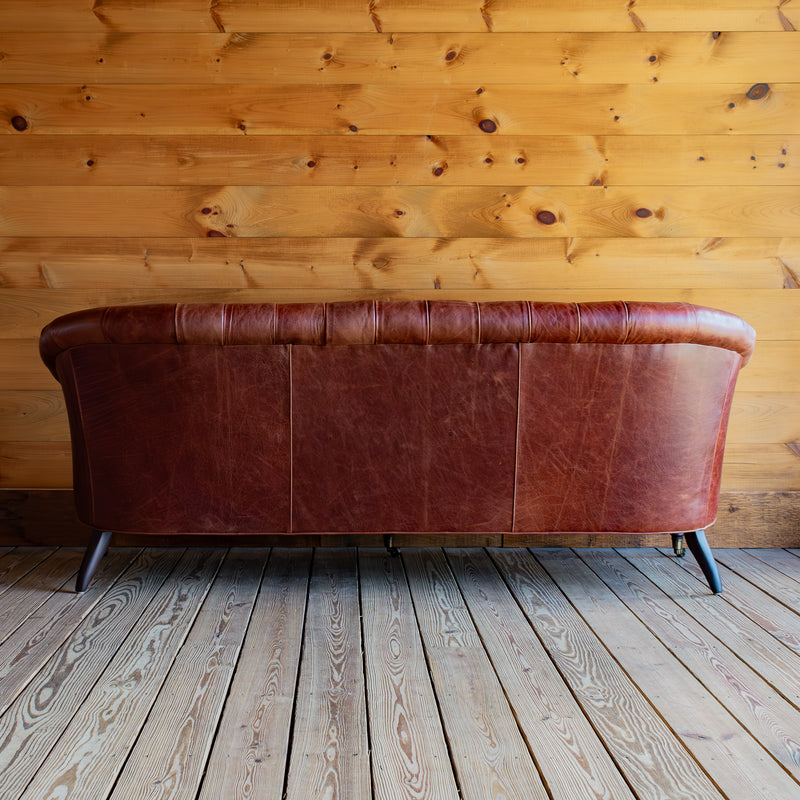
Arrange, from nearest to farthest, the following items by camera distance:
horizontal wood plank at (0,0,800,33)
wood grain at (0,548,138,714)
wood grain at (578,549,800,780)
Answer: wood grain at (578,549,800,780)
wood grain at (0,548,138,714)
horizontal wood plank at (0,0,800,33)

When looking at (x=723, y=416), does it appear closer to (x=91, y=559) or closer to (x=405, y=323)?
(x=405, y=323)

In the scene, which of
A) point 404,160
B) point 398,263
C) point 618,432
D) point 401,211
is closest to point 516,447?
point 618,432

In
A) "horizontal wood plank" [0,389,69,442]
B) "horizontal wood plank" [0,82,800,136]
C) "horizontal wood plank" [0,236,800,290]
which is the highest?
"horizontal wood plank" [0,82,800,136]

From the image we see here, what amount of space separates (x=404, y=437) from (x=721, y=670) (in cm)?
84

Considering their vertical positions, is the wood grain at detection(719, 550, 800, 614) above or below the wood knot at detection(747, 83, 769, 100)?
below

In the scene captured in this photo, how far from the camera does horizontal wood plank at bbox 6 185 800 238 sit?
232 cm

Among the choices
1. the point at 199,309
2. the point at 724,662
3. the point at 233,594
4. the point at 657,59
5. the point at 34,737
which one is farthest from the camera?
the point at 657,59

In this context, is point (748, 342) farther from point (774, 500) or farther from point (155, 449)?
point (155, 449)

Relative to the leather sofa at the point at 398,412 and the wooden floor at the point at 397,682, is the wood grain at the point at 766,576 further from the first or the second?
the leather sofa at the point at 398,412

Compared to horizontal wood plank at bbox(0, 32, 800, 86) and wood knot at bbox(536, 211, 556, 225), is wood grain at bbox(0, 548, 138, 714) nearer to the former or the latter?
horizontal wood plank at bbox(0, 32, 800, 86)

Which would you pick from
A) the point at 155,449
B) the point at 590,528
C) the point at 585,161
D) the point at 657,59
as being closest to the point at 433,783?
the point at 590,528

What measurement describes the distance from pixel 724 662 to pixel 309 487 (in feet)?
3.27

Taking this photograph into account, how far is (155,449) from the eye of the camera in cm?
173

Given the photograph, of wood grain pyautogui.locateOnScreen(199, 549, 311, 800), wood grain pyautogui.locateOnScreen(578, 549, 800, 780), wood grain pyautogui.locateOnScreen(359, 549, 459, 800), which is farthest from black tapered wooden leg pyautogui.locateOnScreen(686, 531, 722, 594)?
wood grain pyautogui.locateOnScreen(199, 549, 311, 800)
